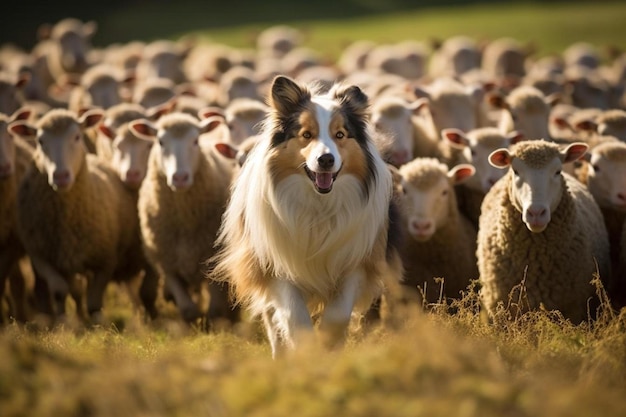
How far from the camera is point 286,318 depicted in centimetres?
685

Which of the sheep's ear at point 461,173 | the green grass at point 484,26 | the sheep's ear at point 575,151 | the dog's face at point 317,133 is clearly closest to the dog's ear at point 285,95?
the dog's face at point 317,133

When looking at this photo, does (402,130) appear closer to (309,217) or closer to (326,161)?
(309,217)

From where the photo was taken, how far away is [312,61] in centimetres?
2177

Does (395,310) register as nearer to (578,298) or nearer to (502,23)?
(578,298)

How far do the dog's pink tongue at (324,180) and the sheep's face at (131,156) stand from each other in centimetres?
425

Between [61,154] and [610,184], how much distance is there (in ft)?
16.5

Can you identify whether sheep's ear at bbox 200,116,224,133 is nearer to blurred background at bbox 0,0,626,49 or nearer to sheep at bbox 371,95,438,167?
Result: sheep at bbox 371,95,438,167

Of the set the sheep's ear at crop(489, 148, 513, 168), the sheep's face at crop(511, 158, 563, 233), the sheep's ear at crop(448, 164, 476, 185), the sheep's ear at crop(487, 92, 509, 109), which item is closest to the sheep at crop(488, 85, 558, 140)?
the sheep's ear at crop(487, 92, 509, 109)

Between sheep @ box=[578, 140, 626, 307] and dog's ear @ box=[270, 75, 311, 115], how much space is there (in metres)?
3.45

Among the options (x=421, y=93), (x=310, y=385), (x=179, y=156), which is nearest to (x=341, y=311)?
(x=310, y=385)

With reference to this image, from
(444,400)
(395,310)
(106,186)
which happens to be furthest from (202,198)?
(444,400)

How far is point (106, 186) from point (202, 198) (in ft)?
4.12

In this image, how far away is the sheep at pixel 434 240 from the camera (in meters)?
8.84

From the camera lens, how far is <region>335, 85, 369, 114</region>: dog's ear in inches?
273
